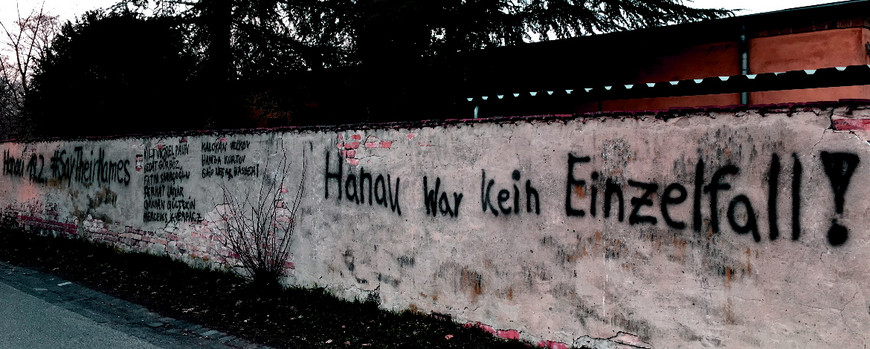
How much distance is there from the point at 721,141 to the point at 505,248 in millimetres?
1864

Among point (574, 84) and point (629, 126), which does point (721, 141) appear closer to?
point (629, 126)

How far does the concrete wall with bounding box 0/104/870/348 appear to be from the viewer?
3.36 m

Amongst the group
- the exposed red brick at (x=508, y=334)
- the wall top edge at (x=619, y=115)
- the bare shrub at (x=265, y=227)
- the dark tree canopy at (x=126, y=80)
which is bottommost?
the exposed red brick at (x=508, y=334)

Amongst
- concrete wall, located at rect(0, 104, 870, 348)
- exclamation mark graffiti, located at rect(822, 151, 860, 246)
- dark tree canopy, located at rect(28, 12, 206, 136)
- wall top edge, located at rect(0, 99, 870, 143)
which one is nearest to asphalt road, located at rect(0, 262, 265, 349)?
concrete wall, located at rect(0, 104, 870, 348)

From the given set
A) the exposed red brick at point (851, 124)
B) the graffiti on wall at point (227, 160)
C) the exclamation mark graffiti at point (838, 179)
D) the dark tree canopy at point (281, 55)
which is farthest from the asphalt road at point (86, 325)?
the dark tree canopy at point (281, 55)

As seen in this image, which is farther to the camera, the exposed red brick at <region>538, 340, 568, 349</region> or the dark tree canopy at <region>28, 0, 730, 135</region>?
the dark tree canopy at <region>28, 0, 730, 135</region>

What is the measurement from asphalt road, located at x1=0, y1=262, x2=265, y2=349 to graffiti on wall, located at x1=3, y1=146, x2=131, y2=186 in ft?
8.15

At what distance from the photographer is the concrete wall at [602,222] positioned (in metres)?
3.36

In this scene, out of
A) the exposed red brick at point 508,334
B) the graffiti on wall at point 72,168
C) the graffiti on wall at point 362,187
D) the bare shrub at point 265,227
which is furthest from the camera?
the graffiti on wall at point 72,168

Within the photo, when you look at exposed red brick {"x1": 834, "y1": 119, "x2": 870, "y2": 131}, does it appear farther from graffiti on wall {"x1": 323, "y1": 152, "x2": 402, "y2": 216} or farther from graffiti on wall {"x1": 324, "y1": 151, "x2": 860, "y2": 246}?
graffiti on wall {"x1": 323, "y1": 152, "x2": 402, "y2": 216}

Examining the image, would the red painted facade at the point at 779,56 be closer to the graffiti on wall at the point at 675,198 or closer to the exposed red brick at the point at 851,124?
the graffiti on wall at the point at 675,198

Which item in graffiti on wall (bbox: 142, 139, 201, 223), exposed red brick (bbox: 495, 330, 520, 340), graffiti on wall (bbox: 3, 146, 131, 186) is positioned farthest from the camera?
graffiti on wall (bbox: 3, 146, 131, 186)

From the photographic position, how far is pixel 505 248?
15.2ft

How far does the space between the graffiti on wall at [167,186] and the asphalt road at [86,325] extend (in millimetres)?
1471
